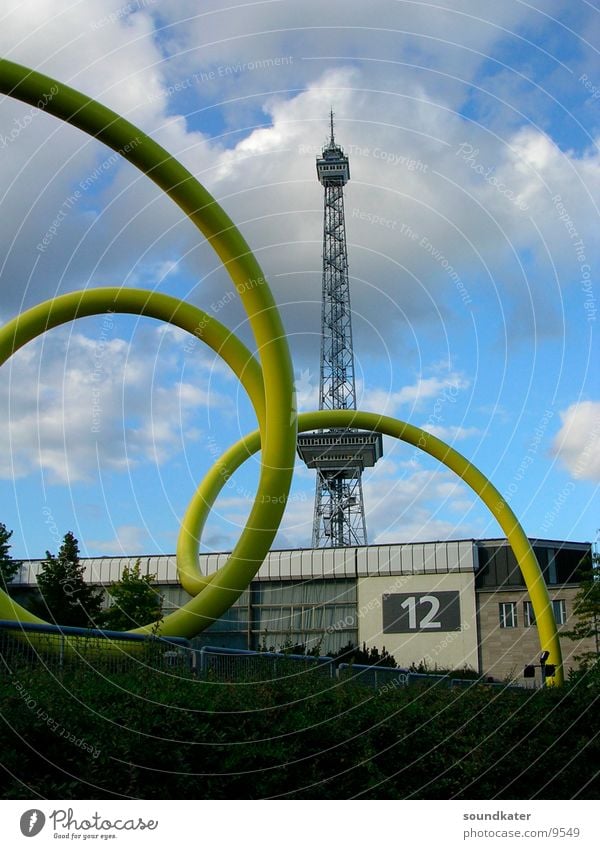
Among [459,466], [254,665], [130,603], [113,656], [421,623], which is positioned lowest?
[254,665]

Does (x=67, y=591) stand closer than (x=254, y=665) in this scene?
No

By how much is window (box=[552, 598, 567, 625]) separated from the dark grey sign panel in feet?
17.4

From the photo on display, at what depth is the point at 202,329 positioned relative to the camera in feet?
59.9

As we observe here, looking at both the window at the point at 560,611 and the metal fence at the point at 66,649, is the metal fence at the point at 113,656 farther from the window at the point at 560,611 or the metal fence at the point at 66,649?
the window at the point at 560,611

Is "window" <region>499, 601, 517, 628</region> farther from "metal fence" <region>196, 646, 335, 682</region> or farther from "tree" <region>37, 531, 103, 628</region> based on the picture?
"metal fence" <region>196, 646, 335, 682</region>

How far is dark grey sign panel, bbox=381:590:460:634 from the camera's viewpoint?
48438 mm

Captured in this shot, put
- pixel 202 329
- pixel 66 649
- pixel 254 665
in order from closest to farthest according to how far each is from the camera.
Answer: pixel 66 649 → pixel 254 665 → pixel 202 329

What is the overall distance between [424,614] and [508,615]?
4674 mm

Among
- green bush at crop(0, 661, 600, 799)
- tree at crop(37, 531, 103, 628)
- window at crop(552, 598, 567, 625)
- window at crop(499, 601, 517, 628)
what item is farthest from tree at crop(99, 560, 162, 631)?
green bush at crop(0, 661, 600, 799)

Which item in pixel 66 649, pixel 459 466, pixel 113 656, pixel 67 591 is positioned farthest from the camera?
pixel 67 591

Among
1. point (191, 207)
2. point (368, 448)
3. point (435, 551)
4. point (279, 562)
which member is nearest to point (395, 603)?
point (435, 551)

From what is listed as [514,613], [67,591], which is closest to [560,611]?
[514,613]

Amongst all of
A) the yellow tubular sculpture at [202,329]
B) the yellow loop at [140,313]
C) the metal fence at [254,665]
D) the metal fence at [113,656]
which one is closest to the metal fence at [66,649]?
the metal fence at [113,656]

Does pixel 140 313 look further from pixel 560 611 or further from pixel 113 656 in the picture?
pixel 560 611
